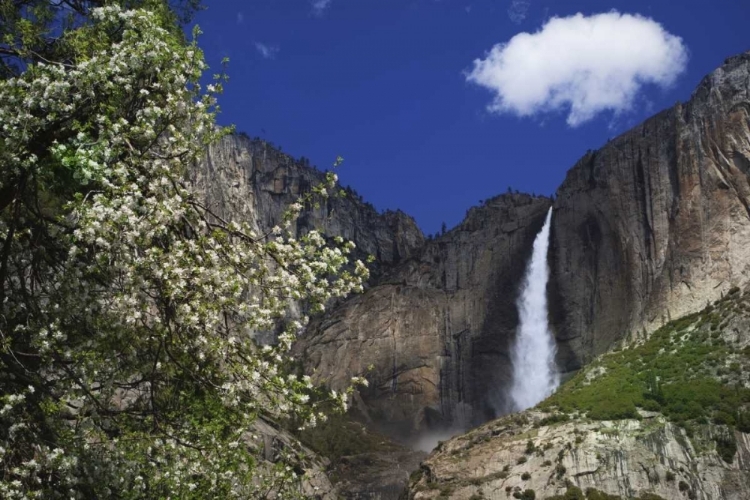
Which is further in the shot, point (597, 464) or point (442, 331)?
point (442, 331)

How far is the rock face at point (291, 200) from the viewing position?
146625 millimetres

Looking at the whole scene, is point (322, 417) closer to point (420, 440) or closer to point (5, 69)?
point (5, 69)

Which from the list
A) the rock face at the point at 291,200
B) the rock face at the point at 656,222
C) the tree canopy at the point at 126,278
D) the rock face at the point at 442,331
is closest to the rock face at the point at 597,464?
the rock face at the point at 656,222

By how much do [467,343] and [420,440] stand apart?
659 inches

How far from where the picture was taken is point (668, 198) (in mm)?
102000

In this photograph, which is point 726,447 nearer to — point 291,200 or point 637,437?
point 637,437

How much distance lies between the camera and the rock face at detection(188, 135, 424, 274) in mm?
146625

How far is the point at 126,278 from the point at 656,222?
329 feet

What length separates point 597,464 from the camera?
6625 cm

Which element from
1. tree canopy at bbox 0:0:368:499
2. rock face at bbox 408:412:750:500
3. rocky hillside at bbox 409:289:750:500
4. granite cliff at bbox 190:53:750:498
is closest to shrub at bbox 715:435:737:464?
rocky hillside at bbox 409:289:750:500

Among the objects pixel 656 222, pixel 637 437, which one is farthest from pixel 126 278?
pixel 656 222

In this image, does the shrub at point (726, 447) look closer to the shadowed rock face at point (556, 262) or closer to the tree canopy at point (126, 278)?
the shadowed rock face at point (556, 262)

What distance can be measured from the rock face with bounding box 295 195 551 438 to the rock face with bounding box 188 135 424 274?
11.9 m

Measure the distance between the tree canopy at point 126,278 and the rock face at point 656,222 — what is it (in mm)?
88603
